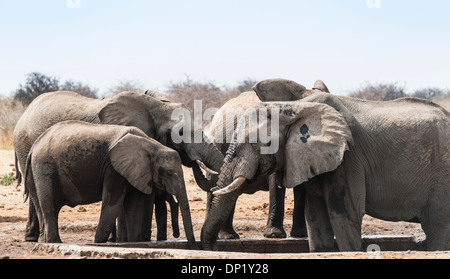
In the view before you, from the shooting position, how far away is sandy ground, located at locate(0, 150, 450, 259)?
1044 cm

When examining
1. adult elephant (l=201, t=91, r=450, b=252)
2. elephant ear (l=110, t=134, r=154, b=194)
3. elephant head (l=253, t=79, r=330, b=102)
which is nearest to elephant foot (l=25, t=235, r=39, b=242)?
elephant ear (l=110, t=134, r=154, b=194)

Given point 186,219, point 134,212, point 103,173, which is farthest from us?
point 134,212

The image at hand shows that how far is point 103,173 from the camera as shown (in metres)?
9.29

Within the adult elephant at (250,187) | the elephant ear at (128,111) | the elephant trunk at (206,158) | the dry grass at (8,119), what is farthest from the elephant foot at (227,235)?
the dry grass at (8,119)

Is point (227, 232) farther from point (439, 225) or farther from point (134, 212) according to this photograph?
point (439, 225)

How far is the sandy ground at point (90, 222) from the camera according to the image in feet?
34.2

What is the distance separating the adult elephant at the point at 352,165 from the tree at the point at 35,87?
30718 millimetres

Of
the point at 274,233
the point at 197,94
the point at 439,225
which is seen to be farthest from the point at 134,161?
the point at 197,94

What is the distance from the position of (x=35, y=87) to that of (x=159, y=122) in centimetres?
3016

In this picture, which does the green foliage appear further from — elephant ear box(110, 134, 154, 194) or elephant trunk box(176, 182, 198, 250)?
elephant trunk box(176, 182, 198, 250)

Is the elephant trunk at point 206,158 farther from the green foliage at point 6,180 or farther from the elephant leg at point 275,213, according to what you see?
the green foliage at point 6,180

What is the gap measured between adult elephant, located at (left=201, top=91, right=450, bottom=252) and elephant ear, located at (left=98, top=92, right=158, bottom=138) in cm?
258

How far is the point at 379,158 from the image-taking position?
8492 millimetres
